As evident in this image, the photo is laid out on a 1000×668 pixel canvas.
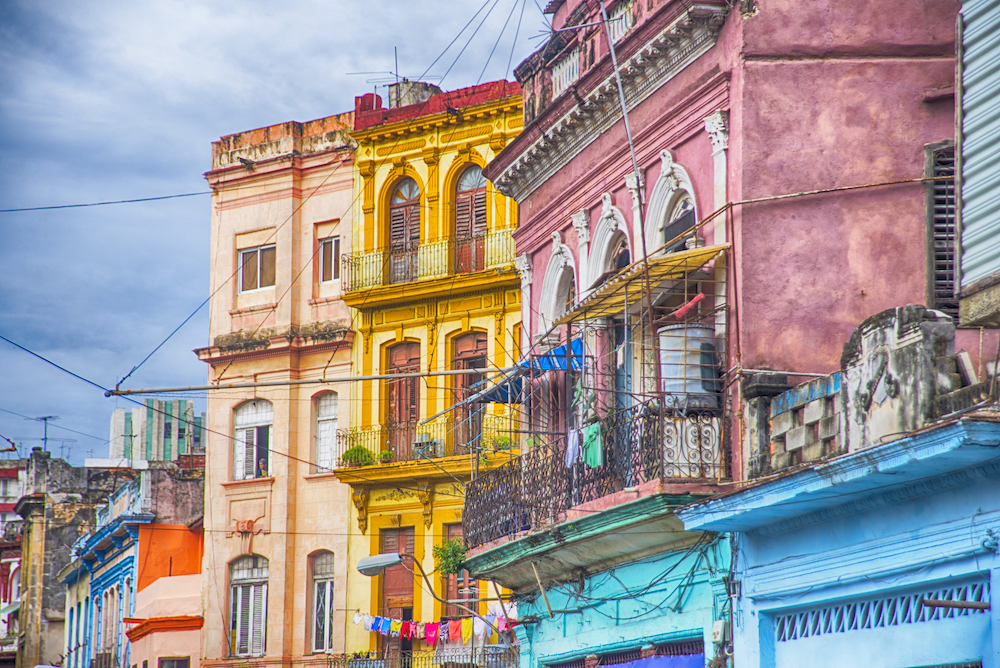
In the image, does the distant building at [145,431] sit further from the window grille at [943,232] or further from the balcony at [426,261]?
the window grille at [943,232]

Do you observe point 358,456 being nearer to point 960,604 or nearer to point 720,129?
point 720,129

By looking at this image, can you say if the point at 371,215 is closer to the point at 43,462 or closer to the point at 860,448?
the point at 860,448

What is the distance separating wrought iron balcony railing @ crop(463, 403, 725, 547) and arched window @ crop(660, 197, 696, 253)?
1.73 m

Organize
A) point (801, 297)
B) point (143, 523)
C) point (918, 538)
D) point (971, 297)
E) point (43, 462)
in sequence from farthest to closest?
point (43, 462) → point (143, 523) → point (801, 297) → point (918, 538) → point (971, 297)

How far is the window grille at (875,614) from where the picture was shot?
31.5 feet

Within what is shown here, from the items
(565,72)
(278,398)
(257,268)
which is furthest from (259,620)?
(565,72)

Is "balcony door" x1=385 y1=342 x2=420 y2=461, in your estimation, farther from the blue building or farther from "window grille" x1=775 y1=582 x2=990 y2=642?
"window grille" x1=775 y1=582 x2=990 y2=642

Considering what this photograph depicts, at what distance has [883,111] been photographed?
41.2 ft

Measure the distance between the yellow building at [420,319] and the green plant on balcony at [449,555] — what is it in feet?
2.78

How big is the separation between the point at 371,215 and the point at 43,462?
88.2ft

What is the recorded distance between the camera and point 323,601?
92.4 feet

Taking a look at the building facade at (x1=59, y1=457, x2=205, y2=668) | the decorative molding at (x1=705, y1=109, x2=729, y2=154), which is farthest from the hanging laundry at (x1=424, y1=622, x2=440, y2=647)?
the decorative molding at (x1=705, y1=109, x2=729, y2=154)

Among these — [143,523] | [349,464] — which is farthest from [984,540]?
[143,523]

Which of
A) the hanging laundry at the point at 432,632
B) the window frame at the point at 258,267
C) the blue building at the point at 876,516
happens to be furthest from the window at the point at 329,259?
the blue building at the point at 876,516
